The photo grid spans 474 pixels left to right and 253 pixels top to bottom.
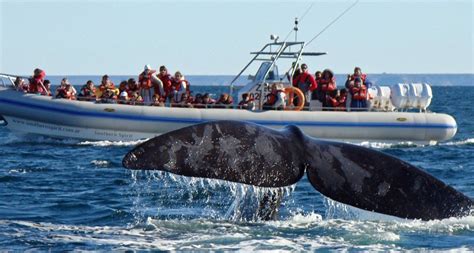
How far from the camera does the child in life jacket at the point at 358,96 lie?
2542 centimetres

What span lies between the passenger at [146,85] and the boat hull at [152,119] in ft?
2.65

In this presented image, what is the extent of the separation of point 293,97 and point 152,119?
367 centimetres

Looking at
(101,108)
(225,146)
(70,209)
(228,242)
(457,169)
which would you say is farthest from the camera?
(101,108)

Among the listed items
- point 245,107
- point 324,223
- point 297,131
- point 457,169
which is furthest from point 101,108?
point 297,131

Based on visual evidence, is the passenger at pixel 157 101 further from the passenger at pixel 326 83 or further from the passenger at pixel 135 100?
the passenger at pixel 326 83

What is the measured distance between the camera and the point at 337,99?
1014 inches

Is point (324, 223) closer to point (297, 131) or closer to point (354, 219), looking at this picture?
point (354, 219)

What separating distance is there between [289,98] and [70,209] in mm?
13761

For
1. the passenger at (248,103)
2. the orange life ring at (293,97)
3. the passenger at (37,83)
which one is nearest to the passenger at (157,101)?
the passenger at (248,103)

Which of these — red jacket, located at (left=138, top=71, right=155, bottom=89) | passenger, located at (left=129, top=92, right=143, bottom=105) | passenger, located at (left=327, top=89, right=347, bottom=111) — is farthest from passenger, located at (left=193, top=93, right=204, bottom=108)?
passenger, located at (left=327, top=89, right=347, bottom=111)

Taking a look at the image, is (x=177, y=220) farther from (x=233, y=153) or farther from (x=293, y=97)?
(x=293, y=97)

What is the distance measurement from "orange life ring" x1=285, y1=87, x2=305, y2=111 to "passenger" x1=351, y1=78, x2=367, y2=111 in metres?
1.34

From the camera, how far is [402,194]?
770 cm

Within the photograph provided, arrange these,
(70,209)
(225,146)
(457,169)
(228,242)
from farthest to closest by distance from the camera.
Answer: (457,169) < (70,209) < (228,242) < (225,146)
